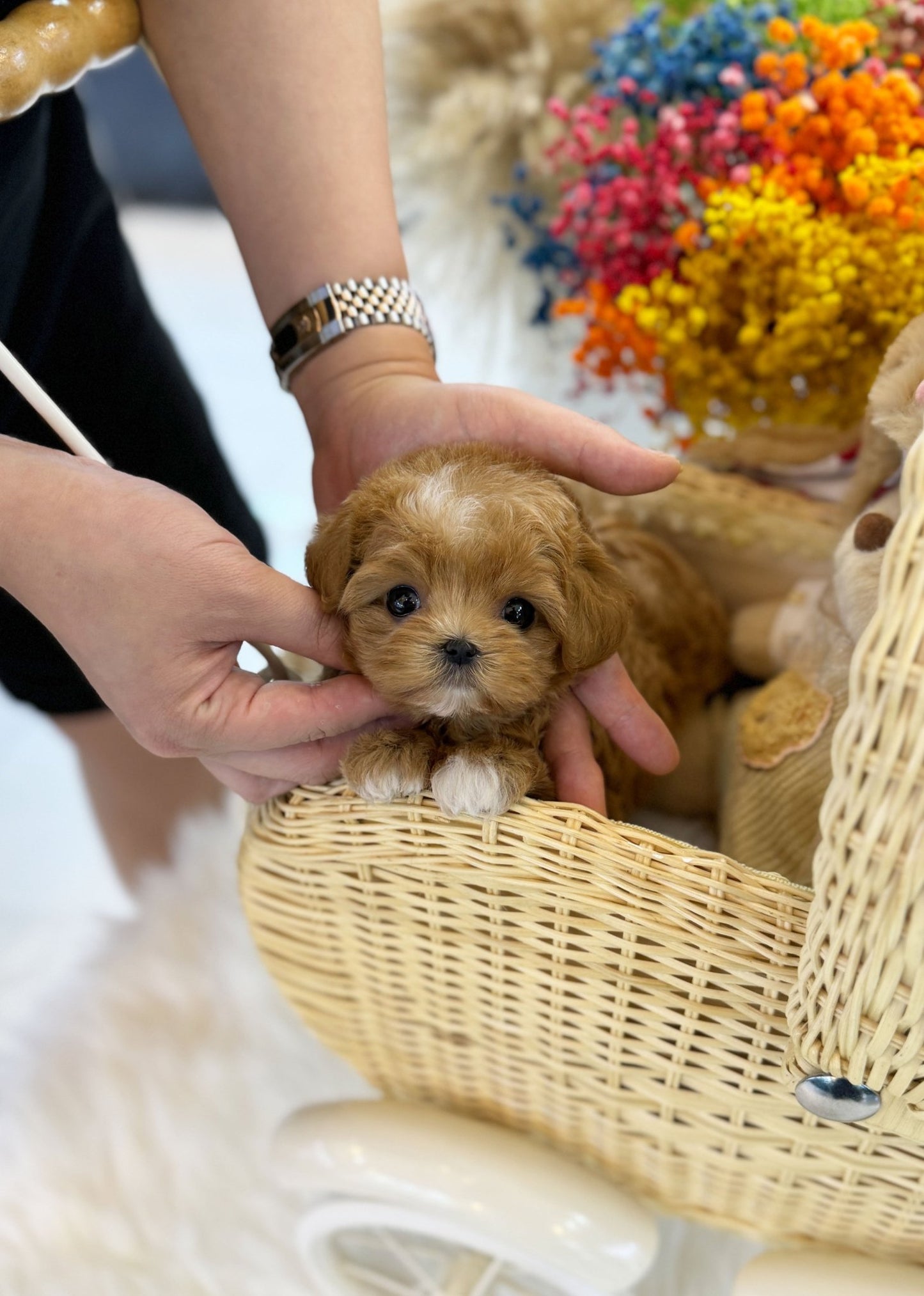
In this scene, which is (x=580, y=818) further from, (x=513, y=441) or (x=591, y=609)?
(x=513, y=441)

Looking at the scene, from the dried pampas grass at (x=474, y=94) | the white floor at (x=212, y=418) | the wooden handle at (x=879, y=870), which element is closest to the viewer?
the wooden handle at (x=879, y=870)

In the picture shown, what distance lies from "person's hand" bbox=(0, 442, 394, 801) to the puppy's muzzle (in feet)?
0.37

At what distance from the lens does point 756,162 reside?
145 centimetres

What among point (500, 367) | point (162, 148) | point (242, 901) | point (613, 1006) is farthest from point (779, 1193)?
point (162, 148)

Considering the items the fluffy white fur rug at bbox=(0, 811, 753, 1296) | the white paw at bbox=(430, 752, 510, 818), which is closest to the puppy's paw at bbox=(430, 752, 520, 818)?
the white paw at bbox=(430, 752, 510, 818)

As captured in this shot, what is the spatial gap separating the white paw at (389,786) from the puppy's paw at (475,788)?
0.02m

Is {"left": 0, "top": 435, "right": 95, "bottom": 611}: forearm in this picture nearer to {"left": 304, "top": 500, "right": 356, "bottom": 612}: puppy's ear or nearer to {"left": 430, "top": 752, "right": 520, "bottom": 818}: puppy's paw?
{"left": 304, "top": 500, "right": 356, "bottom": 612}: puppy's ear

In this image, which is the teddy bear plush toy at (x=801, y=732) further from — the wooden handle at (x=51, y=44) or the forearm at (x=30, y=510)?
the wooden handle at (x=51, y=44)

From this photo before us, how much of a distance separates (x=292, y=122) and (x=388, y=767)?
76 cm

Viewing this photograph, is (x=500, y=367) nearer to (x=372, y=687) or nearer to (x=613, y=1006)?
(x=372, y=687)

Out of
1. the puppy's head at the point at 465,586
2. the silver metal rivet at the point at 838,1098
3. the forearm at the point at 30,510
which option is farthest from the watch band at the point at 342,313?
the silver metal rivet at the point at 838,1098

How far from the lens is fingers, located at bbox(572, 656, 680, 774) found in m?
1.08

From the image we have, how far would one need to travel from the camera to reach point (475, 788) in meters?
0.90

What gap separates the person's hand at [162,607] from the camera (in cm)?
92
